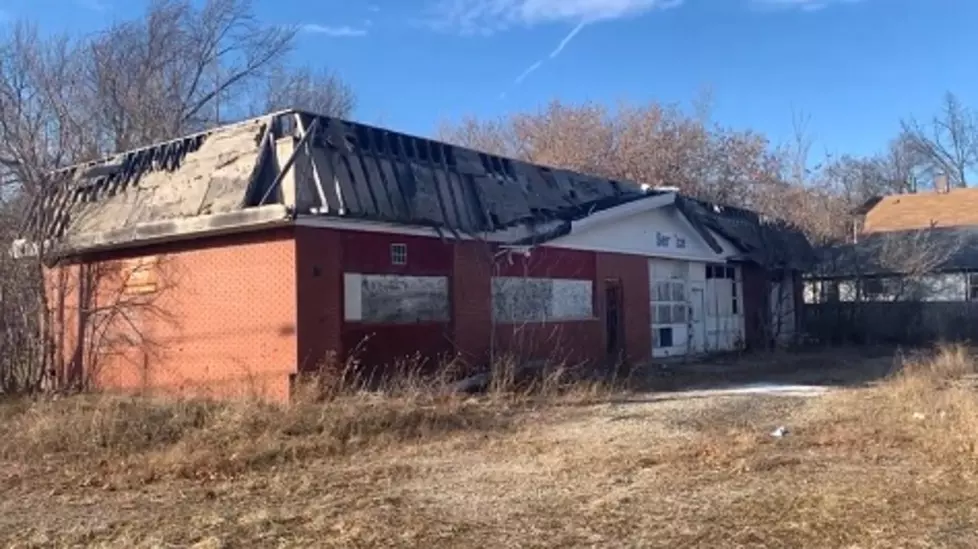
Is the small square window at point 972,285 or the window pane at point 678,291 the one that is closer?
the window pane at point 678,291

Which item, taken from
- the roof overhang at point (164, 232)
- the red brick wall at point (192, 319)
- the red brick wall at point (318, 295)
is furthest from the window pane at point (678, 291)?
the roof overhang at point (164, 232)

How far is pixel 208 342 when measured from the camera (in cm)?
1557

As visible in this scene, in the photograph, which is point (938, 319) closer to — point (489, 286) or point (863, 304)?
point (863, 304)

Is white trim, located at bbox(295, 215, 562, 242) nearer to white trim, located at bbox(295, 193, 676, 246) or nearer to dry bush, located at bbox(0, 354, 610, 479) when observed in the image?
white trim, located at bbox(295, 193, 676, 246)

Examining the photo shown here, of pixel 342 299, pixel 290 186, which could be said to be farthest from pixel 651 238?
pixel 290 186

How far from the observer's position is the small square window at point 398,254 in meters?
15.7

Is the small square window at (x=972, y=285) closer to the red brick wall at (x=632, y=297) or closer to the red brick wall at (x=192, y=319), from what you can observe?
the red brick wall at (x=632, y=297)

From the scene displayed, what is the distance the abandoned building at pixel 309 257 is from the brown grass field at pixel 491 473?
6.63 ft

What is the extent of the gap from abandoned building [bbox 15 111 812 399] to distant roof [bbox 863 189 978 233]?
28.4 meters

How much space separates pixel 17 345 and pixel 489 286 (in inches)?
371

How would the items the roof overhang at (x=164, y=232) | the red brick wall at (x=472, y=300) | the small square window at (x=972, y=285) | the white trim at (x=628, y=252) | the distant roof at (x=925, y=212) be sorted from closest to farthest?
the roof overhang at (x=164, y=232), the red brick wall at (x=472, y=300), the white trim at (x=628, y=252), the small square window at (x=972, y=285), the distant roof at (x=925, y=212)

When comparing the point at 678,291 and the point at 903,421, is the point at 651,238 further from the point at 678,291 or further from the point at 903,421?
the point at 903,421

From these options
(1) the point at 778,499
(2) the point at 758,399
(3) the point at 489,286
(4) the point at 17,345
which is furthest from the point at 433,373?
(1) the point at 778,499

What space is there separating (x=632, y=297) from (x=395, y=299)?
8.61 m
